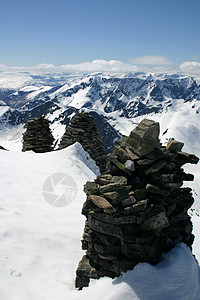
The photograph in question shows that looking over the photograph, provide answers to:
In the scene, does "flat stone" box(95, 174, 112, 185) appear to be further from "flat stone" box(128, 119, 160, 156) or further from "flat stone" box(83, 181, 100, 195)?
"flat stone" box(128, 119, 160, 156)

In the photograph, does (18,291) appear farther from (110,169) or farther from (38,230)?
(110,169)

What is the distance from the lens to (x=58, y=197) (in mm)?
14023

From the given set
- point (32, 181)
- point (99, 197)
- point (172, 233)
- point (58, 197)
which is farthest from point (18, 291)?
point (32, 181)

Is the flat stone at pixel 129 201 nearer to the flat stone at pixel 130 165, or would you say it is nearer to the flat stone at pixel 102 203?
the flat stone at pixel 102 203

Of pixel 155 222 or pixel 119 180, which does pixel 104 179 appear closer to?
pixel 119 180

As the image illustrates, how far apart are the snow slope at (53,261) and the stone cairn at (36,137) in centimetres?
1699

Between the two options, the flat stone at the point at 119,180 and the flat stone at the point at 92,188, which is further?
the flat stone at the point at 92,188

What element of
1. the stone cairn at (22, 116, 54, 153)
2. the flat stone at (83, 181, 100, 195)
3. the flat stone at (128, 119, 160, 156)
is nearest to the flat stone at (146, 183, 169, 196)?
the flat stone at (128, 119, 160, 156)

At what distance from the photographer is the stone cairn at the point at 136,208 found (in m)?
7.48

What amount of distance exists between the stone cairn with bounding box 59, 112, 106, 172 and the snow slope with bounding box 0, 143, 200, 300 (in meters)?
13.9

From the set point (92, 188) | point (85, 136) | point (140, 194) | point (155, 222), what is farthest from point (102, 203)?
point (85, 136)

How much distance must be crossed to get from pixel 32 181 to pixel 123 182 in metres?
9.09

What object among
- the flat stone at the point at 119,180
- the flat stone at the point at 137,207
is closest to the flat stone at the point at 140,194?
the flat stone at the point at 137,207

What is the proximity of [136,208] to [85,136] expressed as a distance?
21.4 metres
